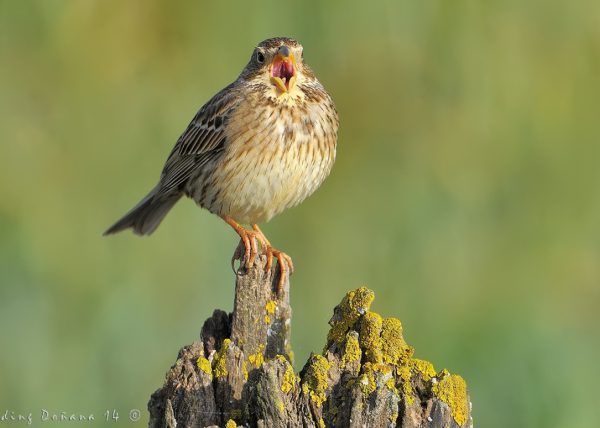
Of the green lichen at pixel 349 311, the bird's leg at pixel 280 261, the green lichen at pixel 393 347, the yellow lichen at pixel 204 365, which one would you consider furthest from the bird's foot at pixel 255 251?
the green lichen at pixel 393 347

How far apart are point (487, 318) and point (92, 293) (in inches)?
84.6

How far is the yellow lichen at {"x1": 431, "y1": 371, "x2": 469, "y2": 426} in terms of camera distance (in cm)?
395

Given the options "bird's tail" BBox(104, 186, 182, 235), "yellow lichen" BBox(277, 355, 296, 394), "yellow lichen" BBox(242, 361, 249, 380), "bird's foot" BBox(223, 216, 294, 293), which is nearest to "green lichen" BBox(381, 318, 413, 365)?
"yellow lichen" BBox(277, 355, 296, 394)

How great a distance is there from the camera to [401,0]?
23.7ft

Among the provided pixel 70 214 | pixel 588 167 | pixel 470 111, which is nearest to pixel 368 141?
pixel 470 111

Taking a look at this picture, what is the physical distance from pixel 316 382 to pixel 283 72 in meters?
2.41

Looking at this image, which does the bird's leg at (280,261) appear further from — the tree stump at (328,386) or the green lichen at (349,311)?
the green lichen at (349,311)

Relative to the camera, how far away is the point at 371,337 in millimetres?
4180

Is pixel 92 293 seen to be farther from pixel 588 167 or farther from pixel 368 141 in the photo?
pixel 588 167

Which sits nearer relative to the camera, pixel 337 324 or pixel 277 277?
pixel 337 324

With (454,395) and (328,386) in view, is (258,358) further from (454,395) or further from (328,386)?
(454,395)

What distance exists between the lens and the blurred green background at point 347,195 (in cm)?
614

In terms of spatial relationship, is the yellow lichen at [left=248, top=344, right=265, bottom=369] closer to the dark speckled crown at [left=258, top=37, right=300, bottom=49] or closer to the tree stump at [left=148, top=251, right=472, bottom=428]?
the tree stump at [left=148, top=251, right=472, bottom=428]

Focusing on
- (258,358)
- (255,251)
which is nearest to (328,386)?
(258,358)
